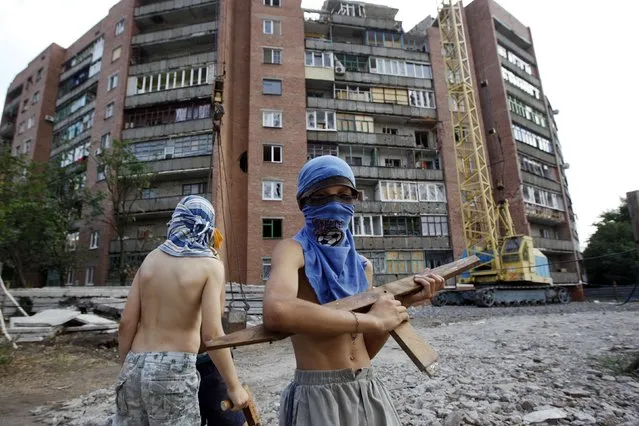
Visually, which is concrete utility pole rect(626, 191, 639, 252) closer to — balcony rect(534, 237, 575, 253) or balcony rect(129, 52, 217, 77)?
balcony rect(129, 52, 217, 77)

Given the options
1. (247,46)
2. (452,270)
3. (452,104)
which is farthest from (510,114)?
(452,270)

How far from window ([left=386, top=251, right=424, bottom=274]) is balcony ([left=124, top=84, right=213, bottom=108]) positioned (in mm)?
16451

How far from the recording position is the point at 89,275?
25.0 metres

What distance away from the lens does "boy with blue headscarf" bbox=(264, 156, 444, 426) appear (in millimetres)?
1266

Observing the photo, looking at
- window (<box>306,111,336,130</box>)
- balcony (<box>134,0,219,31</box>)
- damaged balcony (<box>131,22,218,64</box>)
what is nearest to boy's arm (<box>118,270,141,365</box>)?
window (<box>306,111,336,130</box>)

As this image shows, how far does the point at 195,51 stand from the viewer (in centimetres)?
2916

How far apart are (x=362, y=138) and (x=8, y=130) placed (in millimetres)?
39822

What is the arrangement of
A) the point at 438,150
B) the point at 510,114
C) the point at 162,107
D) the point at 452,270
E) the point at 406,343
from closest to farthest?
1. the point at 406,343
2. the point at 452,270
3. the point at 162,107
4. the point at 438,150
5. the point at 510,114

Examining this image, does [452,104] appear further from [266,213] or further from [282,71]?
[266,213]

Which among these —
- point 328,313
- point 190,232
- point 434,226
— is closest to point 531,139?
point 434,226

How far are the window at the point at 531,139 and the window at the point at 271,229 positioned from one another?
21.7 metres

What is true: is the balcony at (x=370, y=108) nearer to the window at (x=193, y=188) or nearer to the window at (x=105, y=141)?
the window at (x=193, y=188)

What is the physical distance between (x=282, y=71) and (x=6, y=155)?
1708 cm

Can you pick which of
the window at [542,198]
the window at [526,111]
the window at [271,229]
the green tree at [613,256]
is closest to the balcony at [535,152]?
the window at [526,111]
